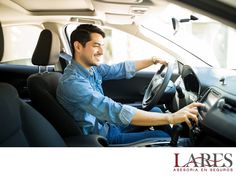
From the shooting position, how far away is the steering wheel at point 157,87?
169 cm

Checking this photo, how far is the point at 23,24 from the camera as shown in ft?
5.69

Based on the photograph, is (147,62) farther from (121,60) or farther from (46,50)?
(46,50)

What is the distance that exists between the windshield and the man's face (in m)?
0.23

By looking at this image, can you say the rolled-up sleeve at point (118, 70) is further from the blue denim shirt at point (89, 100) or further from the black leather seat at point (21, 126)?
the black leather seat at point (21, 126)

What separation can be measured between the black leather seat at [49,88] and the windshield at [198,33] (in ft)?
1.31

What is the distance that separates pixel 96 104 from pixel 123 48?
0.24 meters

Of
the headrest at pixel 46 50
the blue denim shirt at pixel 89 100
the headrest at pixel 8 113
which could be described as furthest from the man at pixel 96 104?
the headrest at pixel 8 113

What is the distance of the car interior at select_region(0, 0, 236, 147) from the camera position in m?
1.39

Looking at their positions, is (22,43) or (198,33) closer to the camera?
(198,33)

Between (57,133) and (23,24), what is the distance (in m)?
0.53

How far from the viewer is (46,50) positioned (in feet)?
5.56
